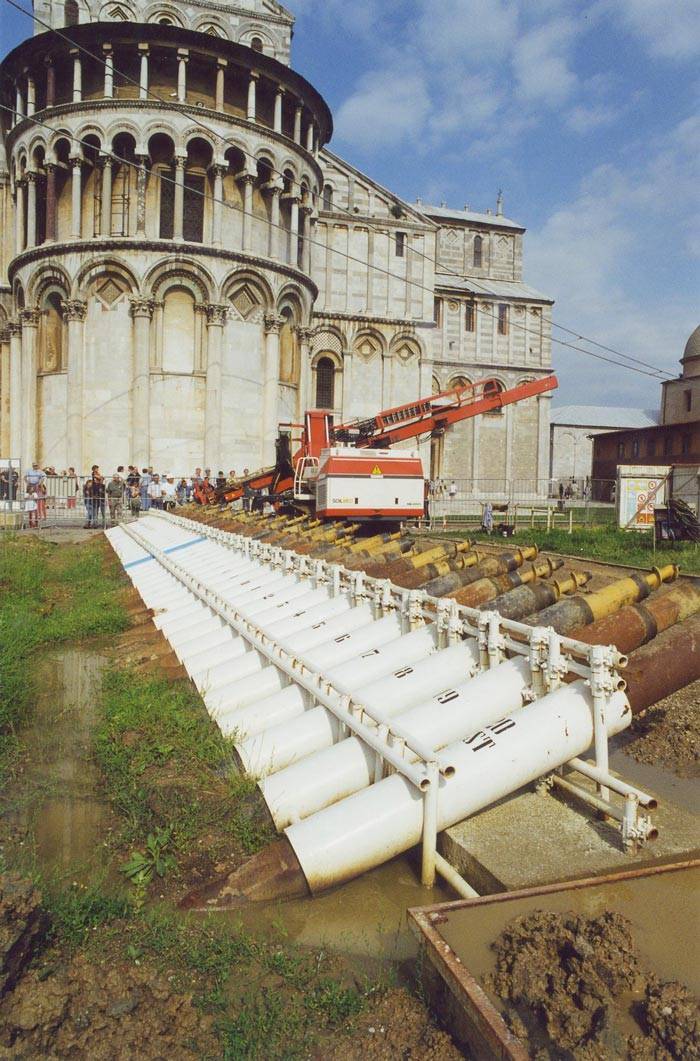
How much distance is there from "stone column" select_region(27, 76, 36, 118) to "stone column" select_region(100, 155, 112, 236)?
557cm

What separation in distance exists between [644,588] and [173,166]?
36.3 meters

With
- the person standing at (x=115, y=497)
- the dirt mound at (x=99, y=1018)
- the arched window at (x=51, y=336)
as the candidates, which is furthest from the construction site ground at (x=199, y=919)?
the arched window at (x=51, y=336)

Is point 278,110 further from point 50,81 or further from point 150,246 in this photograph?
point 50,81

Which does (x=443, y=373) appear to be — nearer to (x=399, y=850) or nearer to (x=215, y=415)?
(x=215, y=415)

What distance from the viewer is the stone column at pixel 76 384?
35688 mm

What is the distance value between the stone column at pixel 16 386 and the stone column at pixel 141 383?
23.9 feet

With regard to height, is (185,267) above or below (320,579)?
above

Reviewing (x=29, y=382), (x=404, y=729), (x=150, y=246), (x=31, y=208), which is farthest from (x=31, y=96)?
(x=404, y=729)

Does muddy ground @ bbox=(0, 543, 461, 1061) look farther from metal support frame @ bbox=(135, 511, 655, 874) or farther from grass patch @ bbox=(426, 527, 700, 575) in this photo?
grass patch @ bbox=(426, 527, 700, 575)

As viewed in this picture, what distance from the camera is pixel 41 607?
13.5m

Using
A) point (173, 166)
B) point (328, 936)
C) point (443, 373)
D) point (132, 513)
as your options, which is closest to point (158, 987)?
point (328, 936)

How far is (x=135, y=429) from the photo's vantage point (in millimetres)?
35812

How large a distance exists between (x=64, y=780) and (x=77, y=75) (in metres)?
39.2

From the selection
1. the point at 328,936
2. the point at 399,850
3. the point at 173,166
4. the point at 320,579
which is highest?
the point at 173,166
